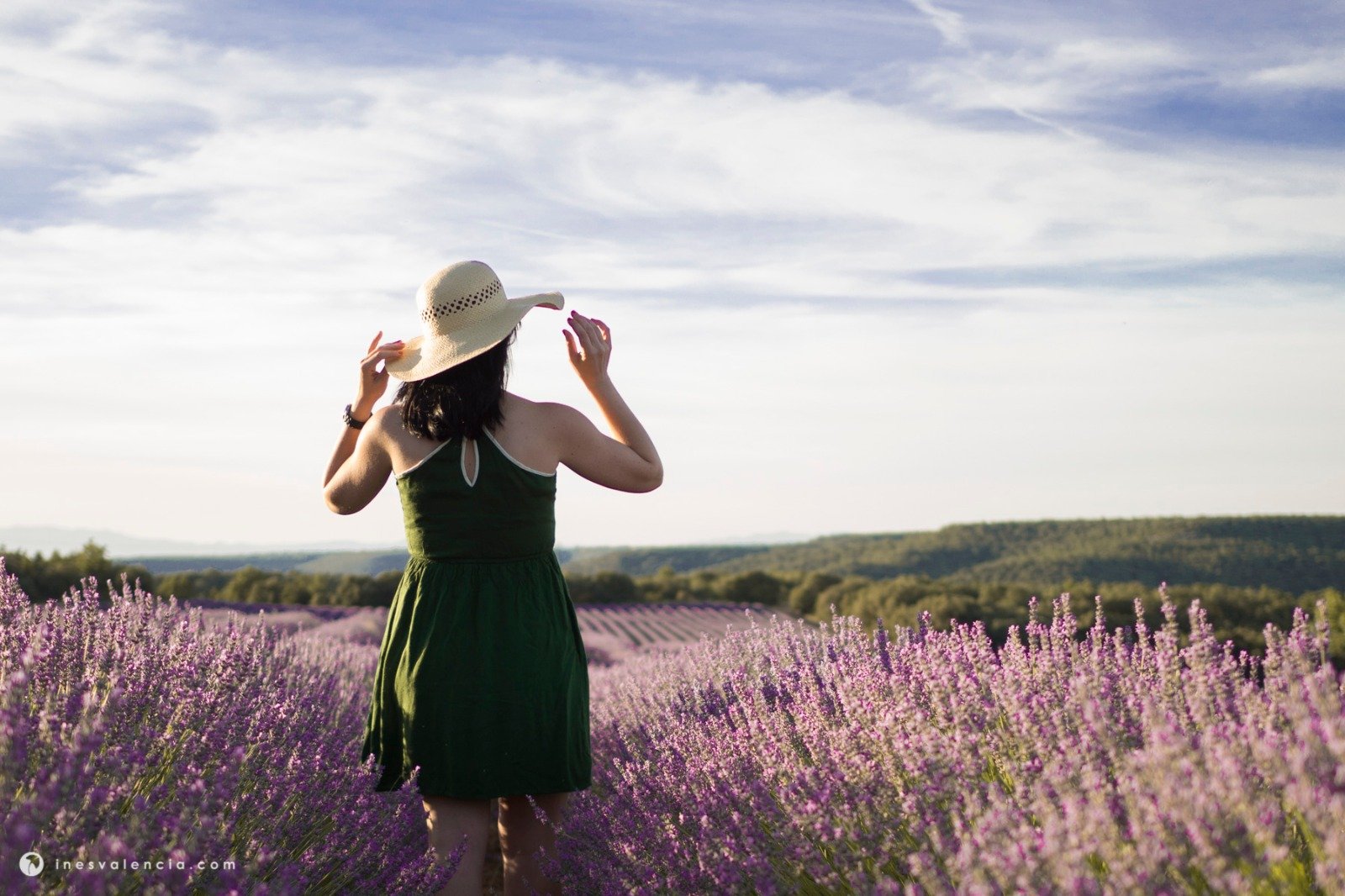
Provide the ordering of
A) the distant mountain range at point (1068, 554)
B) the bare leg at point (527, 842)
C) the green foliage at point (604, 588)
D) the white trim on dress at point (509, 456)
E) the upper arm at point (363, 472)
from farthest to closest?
the distant mountain range at point (1068, 554), the green foliage at point (604, 588), the bare leg at point (527, 842), the upper arm at point (363, 472), the white trim on dress at point (509, 456)

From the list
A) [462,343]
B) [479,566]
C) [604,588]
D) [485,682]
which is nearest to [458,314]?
[462,343]

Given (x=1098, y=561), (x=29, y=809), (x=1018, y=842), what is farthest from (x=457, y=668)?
(x=1098, y=561)

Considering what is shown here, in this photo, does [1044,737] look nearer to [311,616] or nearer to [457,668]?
[457,668]

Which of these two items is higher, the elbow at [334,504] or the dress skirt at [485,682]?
the elbow at [334,504]

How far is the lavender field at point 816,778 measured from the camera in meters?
1.57

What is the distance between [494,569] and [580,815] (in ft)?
3.46

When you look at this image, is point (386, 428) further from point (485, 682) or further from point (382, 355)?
point (485, 682)

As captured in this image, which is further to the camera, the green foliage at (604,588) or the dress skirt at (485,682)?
the green foliage at (604,588)

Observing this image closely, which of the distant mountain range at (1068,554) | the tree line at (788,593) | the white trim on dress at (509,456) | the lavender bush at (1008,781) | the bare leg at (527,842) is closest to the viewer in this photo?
the lavender bush at (1008,781)

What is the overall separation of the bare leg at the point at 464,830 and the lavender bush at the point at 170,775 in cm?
8

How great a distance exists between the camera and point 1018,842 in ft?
5.32

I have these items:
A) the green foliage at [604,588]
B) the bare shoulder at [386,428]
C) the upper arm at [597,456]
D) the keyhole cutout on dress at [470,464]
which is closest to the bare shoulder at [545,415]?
the upper arm at [597,456]

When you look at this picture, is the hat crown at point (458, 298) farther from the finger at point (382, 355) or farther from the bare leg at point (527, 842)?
the bare leg at point (527, 842)

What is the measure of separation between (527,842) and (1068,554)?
3804 centimetres
